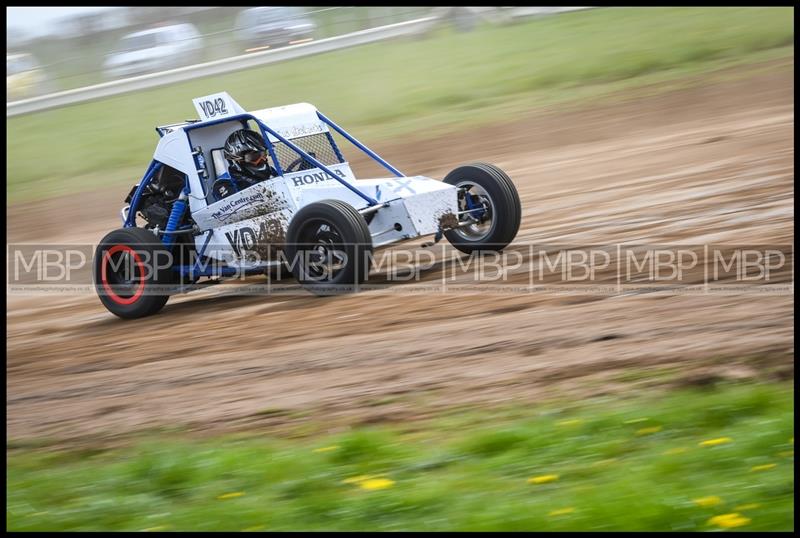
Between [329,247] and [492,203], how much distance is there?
1.65 meters

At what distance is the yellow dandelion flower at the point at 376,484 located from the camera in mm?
4543

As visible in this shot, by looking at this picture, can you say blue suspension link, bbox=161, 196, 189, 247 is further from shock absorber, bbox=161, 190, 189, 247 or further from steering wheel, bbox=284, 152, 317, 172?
steering wheel, bbox=284, 152, 317, 172

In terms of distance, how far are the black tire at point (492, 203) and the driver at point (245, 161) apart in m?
1.64

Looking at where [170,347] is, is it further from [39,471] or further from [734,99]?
[734,99]

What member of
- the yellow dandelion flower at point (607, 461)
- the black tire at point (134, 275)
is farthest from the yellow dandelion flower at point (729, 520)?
the black tire at point (134, 275)

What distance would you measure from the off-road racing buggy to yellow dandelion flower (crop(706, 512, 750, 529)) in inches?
193

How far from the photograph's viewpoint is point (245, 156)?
366 inches

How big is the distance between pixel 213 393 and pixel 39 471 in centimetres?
132

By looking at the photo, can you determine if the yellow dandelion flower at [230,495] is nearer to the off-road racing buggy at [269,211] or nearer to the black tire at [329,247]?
the black tire at [329,247]

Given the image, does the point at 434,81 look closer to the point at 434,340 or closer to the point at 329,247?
the point at 329,247

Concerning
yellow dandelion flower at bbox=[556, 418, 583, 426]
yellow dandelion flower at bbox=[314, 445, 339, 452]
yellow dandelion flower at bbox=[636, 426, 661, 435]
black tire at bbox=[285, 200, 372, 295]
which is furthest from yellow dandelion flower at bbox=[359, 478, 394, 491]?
black tire at bbox=[285, 200, 372, 295]

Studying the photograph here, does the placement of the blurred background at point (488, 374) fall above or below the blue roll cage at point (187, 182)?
below

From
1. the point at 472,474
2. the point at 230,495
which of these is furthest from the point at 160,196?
the point at 472,474

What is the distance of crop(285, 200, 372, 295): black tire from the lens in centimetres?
821
